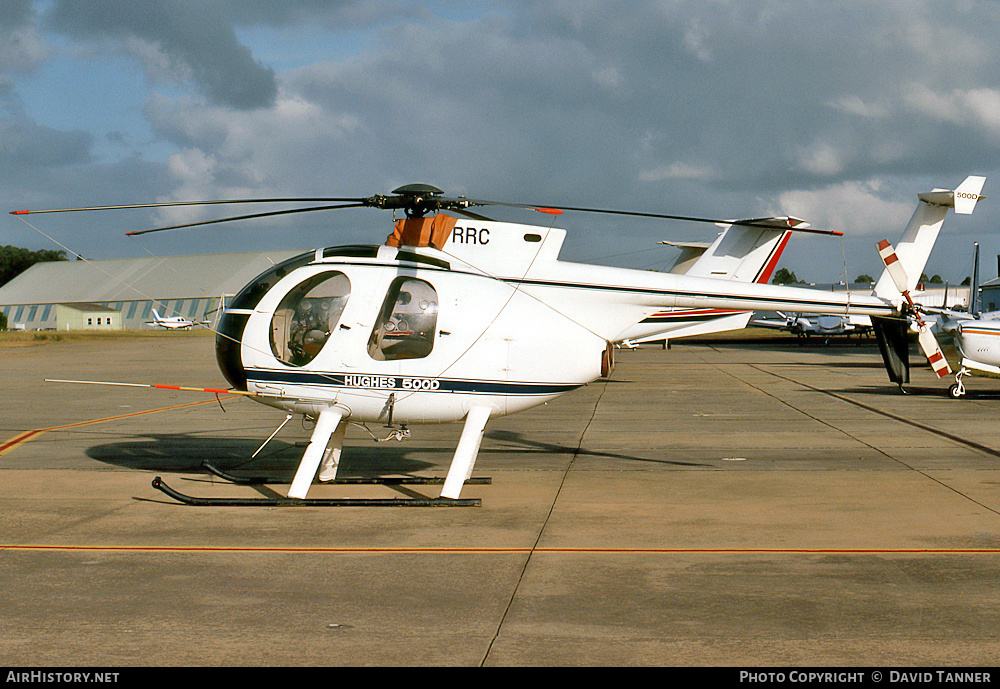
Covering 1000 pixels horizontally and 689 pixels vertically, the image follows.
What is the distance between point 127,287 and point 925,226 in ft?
329

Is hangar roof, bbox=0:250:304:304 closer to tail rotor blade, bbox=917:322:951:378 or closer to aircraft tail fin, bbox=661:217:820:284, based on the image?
aircraft tail fin, bbox=661:217:820:284

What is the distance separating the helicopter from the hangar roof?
86.2m

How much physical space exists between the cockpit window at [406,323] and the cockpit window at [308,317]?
1.54 ft

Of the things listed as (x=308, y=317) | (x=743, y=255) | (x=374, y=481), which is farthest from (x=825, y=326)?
(x=308, y=317)

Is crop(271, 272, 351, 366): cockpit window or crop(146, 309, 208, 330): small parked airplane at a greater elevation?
crop(271, 272, 351, 366): cockpit window

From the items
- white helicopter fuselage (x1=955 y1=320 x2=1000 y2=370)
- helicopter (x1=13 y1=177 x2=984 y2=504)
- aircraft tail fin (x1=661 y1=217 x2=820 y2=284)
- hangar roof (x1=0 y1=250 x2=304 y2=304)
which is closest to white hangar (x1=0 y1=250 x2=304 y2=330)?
hangar roof (x1=0 y1=250 x2=304 y2=304)

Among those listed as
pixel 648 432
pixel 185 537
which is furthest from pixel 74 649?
pixel 648 432

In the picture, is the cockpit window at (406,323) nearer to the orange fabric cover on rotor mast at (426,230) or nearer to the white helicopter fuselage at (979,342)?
the orange fabric cover on rotor mast at (426,230)

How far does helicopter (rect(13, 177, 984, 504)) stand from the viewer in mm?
9336

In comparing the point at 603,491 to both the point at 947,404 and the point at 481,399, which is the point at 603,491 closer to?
the point at 481,399

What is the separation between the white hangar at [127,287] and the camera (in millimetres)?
95688

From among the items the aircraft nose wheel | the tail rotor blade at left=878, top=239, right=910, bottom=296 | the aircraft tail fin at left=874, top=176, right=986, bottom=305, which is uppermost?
the aircraft tail fin at left=874, top=176, right=986, bottom=305

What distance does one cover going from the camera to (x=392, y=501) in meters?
8.74

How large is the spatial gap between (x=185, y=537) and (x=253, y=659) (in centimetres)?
319
